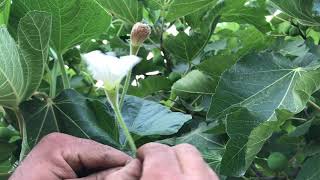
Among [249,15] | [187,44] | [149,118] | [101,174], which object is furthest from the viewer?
[249,15]

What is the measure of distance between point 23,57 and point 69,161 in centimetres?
22

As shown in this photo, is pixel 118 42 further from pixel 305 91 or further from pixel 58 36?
pixel 305 91

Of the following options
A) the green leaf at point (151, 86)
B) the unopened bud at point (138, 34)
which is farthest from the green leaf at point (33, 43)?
the green leaf at point (151, 86)

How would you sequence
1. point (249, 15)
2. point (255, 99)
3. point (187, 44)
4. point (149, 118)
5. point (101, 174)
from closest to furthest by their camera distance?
point (101, 174) → point (255, 99) → point (149, 118) → point (187, 44) → point (249, 15)

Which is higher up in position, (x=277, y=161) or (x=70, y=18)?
(x=70, y=18)

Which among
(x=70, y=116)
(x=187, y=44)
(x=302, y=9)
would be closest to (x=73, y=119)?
(x=70, y=116)

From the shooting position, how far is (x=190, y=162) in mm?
716

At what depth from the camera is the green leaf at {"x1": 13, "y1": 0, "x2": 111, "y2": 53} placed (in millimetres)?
1089

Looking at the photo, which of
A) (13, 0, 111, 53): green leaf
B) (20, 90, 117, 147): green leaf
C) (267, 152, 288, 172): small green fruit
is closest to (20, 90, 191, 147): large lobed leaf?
(20, 90, 117, 147): green leaf

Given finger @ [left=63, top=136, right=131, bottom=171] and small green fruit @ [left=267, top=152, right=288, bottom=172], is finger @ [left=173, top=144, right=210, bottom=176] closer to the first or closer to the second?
finger @ [left=63, top=136, right=131, bottom=171]

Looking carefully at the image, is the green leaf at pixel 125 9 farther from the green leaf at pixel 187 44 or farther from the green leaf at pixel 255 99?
the green leaf at pixel 255 99

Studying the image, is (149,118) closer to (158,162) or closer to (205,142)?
(205,142)

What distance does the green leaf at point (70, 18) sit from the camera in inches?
42.9

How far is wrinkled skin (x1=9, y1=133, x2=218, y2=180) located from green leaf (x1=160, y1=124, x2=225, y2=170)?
11.4 inches
